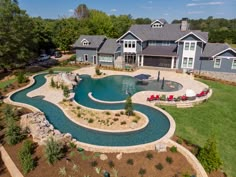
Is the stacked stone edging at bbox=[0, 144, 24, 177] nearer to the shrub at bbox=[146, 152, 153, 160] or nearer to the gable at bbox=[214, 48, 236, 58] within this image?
the shrub at bbox=[146, 152, 153, 160]

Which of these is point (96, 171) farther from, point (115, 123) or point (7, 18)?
point (7, 18)

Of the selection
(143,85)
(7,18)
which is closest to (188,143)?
(143,85)

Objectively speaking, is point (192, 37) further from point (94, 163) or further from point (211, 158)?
point (94, 163)

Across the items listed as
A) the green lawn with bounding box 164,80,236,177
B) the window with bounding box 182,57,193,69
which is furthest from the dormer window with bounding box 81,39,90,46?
the green lawn with bounding box 164,80,236,177

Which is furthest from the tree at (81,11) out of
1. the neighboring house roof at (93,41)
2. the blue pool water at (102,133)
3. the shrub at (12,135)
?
the shrub at (12,135)

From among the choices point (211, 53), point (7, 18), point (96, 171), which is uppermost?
point (7, 18)

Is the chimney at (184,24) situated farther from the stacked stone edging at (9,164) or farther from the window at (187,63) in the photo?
the stacked stone edging at (9,164)
